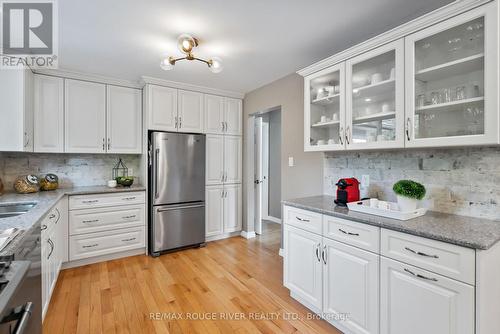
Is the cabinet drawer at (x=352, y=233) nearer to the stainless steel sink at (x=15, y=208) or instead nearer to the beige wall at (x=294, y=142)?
the beige wall at (x=294, y=142)

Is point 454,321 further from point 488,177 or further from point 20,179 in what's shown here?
point 20,179

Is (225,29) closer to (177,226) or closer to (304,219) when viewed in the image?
(304,219)

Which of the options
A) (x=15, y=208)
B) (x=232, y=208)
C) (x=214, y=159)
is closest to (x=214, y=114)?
(x=214, y=159)

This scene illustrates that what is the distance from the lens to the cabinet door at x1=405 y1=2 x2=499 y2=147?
1.30m

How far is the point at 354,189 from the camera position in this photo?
206cm

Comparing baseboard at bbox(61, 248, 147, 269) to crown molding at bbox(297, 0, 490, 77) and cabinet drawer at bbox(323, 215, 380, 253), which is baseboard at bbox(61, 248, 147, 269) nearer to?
cabinet drawer at bbox(323, 215, 380, 253)

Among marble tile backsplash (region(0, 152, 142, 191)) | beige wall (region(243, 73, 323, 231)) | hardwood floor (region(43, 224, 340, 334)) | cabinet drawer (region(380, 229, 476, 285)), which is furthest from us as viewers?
marble tile backsplash (region(0, 152, 142, 191))

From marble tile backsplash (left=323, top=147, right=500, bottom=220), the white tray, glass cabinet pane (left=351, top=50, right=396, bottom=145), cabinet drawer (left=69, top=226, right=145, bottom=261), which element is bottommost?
cabinet drawer (left=69, top=226, right=145, bottom=261)

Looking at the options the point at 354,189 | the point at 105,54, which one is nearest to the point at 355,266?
the point at 354,189

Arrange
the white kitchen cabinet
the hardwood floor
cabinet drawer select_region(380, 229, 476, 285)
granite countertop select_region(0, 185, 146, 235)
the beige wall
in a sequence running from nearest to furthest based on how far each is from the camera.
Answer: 1. cabinet drawer select_region(380, 229, 476, 285)
2. granite countertop select_region(0, 185, 146, 235)
3. the hardwood floor
4. the white kitchen cabinet
5. the beige wall

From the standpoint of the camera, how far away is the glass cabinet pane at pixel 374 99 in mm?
1769

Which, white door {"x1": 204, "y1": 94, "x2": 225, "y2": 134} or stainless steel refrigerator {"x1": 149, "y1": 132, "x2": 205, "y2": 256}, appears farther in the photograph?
white door {"x1": 204, "y1": 94, "x2": 225, "y2": 134}

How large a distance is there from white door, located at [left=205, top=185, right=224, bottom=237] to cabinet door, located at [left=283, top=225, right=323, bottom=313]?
1.74 metres

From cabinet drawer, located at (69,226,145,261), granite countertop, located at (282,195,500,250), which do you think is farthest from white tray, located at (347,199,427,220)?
cabinet drawer, located at (69,226,145,261)
